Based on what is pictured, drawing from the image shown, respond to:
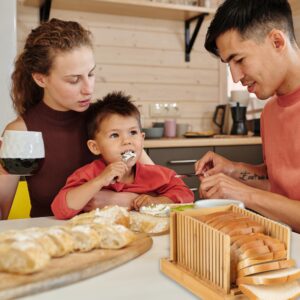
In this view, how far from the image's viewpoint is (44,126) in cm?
177

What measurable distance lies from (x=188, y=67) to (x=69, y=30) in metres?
2.31

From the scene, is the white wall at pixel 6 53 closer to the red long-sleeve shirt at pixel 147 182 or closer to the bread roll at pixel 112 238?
the red long-sleeve shirt at pixel 147 182

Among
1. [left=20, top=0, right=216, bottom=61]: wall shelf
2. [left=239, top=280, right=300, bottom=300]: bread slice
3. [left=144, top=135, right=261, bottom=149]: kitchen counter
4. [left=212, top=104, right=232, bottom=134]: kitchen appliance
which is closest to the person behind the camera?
[left=239, top=280, right=300, bottom=300]: bread slice

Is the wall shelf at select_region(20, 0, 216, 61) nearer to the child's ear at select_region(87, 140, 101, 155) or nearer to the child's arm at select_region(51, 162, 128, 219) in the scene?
the child's ear at select_region(87, 140, 101, 155)

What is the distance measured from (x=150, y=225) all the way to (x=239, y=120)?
2741mm

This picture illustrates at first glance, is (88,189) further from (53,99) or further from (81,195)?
(53,99)

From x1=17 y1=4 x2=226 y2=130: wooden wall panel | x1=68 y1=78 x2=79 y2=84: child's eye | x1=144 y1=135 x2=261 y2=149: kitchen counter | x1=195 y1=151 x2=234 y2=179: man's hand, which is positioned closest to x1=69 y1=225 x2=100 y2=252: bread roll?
x1=195 y1=151 x2=234 y2=179: man's hand

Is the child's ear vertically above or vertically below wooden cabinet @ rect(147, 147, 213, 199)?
above

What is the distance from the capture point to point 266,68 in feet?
4.91

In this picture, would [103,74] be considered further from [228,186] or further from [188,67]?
[228,186]

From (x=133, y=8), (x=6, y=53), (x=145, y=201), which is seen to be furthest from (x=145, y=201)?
(x=133, y=8)

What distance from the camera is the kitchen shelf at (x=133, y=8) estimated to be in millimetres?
3302

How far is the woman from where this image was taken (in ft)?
5.43

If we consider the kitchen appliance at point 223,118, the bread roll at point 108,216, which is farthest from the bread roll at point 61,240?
the kitchen appliance at point 223,118
